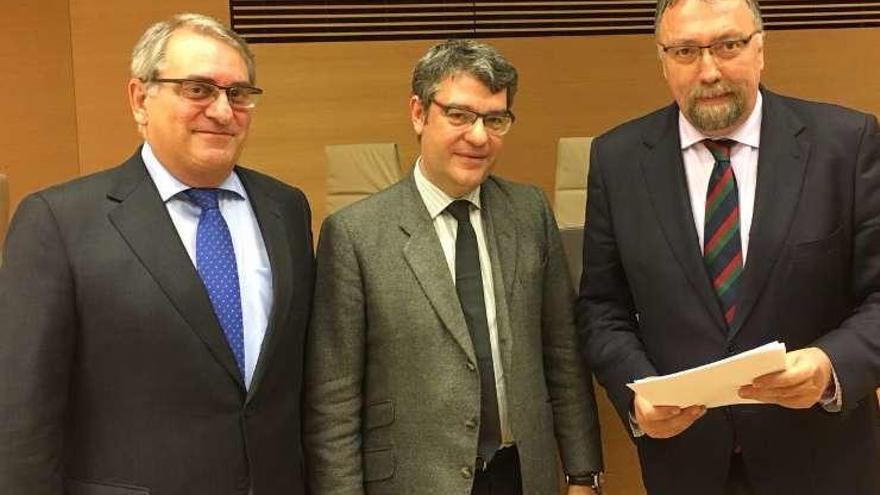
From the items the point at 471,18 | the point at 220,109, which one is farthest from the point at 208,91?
the point at 471,18

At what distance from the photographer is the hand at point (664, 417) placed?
1.65m

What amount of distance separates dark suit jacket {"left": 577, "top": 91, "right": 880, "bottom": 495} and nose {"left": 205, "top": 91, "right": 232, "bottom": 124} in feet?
2.80

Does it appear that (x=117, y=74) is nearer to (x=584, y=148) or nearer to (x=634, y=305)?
(x=584, y=148)

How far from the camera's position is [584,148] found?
4930 mm

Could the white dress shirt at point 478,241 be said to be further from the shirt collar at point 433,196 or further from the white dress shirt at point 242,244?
the white dress shirt at point 242,244

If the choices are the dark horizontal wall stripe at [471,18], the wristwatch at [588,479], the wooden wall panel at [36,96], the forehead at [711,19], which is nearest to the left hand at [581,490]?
the wristwatch at [588,479]

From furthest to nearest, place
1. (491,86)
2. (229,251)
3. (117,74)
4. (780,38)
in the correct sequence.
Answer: (780,38) → (117,74) → (491,86) → (229,251)

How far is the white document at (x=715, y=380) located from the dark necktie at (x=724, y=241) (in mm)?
244

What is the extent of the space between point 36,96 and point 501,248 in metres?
4.66

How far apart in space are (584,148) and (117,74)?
2.98m

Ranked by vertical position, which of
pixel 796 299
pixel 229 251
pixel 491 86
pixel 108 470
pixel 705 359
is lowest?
pixel 108 470

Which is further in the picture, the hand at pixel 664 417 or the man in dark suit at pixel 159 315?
the hand at pixel 664 417

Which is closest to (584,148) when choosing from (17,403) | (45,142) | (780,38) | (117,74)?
(780,38)

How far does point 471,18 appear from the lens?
6.11 metres
